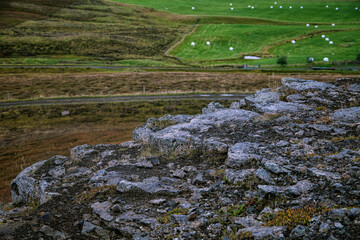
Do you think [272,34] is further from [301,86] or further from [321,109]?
[321,109]

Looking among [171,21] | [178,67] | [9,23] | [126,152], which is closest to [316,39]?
[178,67]

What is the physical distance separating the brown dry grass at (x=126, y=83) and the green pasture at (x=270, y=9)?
267ft

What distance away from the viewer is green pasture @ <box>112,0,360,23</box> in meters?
124

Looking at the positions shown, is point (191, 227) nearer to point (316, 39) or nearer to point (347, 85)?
point (347, 85)

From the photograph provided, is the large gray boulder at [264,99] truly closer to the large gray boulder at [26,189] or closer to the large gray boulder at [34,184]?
the large gray boulder at [34,184]

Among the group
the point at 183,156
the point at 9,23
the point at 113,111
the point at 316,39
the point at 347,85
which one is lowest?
the point at 113,111

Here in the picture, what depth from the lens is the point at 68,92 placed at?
48.8 m

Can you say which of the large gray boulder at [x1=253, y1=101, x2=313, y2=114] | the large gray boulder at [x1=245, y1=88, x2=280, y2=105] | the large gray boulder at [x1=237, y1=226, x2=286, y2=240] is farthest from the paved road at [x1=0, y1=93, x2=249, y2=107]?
the large gray boulder at [x1=237, y1=226, x2=286, y2=240]

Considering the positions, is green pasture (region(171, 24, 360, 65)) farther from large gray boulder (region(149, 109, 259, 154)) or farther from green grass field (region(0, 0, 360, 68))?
large gray boulder (region(149, 109, 259, 154))

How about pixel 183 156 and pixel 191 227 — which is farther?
pixel 183 156

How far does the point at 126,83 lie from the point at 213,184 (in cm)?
4747

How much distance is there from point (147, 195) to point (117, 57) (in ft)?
268

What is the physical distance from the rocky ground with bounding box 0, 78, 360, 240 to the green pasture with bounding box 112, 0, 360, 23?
128 meters

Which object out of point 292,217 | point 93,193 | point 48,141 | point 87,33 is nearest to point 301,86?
point 292,217
